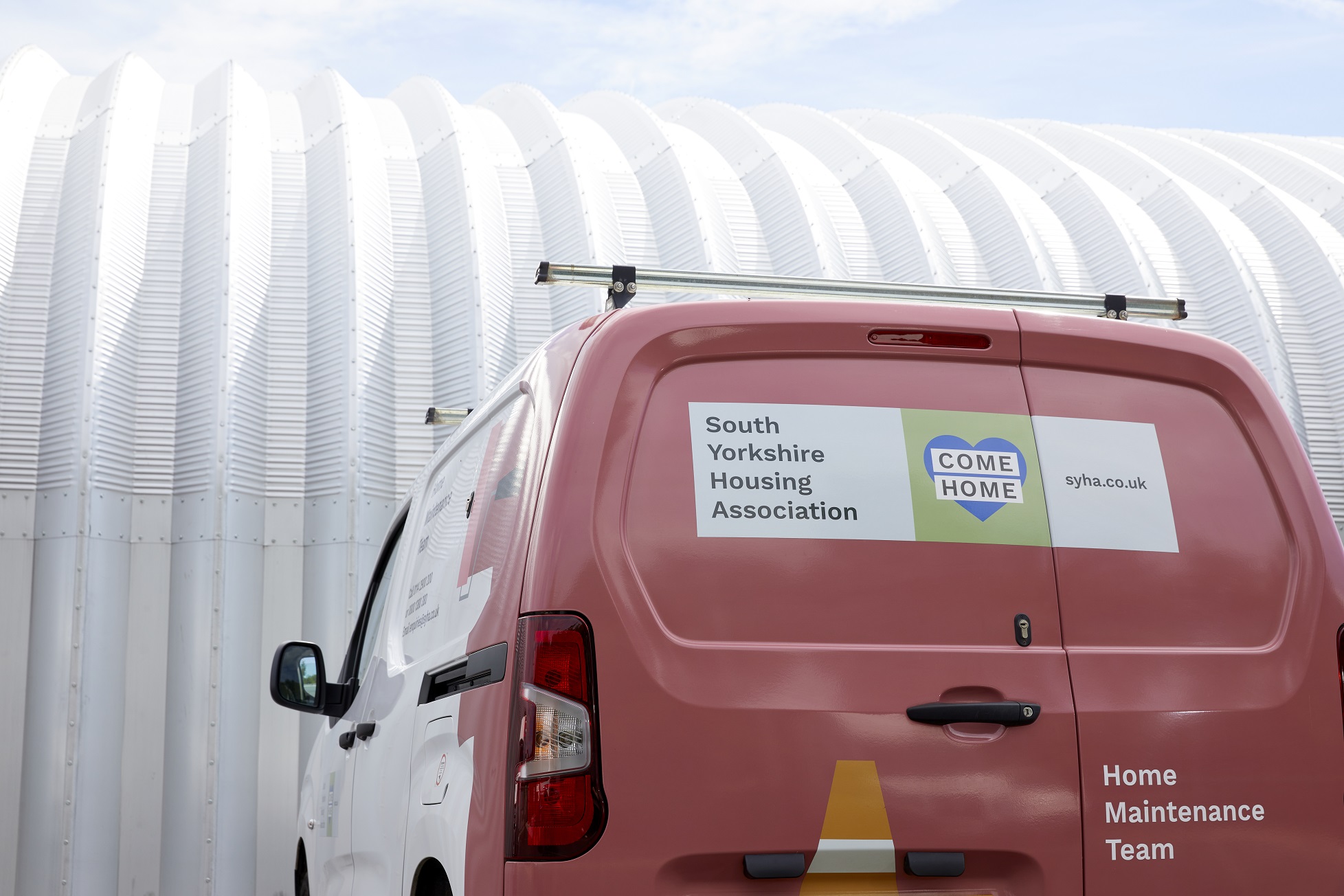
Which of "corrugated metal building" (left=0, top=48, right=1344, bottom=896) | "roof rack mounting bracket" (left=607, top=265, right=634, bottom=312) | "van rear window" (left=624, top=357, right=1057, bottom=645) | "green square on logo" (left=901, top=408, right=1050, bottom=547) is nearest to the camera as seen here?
"van rear window" (left=624, top=357, right=1057, bottom=645)

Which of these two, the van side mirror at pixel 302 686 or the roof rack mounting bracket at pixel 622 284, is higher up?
the roof rack mounting bracket at pixel 622 284

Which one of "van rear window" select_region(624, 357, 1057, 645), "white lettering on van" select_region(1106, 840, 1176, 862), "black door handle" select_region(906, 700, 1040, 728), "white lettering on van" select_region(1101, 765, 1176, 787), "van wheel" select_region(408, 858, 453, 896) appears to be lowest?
"van wheel" select_region(408, 858, 453, 896)

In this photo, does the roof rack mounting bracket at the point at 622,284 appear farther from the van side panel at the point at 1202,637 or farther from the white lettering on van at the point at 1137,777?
the white lettering on van at the point at 1137,777

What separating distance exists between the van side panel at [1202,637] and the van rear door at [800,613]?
0.11 metres

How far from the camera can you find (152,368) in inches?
338

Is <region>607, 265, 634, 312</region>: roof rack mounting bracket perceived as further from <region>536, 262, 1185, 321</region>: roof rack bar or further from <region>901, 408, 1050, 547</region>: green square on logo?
<region>901, 408, 1050, 547</region>: green square on logo

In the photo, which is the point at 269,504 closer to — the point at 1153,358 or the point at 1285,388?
the point at 1153,358

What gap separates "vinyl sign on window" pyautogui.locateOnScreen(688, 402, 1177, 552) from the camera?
243 centimetres

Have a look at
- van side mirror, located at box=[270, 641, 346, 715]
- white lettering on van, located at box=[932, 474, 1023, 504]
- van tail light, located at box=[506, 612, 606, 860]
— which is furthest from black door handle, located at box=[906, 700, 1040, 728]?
van side mirror, located at box=[270, 641, 346, 715]

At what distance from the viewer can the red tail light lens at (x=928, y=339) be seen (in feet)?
8.70

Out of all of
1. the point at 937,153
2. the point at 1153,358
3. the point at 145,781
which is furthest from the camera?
the point at 937,153

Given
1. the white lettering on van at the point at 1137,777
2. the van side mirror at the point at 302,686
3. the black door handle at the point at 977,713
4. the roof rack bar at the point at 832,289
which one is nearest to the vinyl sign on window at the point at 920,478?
the black door handle at the point at 977,713

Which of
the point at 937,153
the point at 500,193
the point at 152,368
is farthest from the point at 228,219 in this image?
the point at 937,153

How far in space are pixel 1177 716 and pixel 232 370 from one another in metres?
7.50
